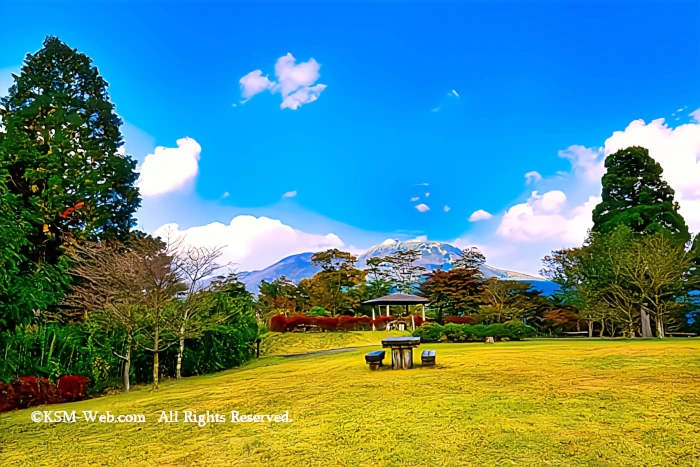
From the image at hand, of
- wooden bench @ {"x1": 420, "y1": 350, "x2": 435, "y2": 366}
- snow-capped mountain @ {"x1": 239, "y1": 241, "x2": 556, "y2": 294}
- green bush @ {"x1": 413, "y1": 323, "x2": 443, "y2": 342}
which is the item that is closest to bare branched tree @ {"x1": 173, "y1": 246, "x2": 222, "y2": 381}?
wooden bench @ {"x1": 420, "y1": 350, "x2": 435, "y2": 366}

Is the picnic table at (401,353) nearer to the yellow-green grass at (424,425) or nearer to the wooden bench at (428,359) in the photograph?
the wooden bench at (428,359)

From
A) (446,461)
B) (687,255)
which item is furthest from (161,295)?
(687,255)

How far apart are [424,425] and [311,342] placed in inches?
503

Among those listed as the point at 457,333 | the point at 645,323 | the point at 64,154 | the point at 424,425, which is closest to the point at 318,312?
the point at 457,333

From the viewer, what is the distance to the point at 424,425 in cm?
383

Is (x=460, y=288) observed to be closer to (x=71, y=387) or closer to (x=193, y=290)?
(x=193, y=290)

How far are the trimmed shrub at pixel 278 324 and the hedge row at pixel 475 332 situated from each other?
707cm

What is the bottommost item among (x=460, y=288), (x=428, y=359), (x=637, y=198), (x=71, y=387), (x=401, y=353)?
(x=71, y=387)

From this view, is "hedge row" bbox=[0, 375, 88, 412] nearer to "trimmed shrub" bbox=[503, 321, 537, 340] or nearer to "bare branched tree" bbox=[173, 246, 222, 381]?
"bare branched tree" bbox=[173, 246, 222, 381]

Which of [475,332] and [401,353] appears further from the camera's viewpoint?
[475,332]

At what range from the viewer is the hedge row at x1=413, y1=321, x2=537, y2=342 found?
43.5 ft

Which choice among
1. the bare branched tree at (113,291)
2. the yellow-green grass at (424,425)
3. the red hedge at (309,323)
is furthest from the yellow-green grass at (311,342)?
the yellow-green grass at (424,425)

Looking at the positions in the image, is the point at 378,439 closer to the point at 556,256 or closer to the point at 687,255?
the point at 687,255

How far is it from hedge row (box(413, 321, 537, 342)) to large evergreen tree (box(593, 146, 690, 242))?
6.86m
